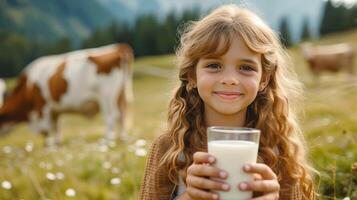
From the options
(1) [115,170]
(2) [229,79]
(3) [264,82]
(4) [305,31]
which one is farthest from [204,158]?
(4) [305,31]

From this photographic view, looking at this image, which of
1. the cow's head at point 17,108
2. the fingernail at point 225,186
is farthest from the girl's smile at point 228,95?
the cow's head at point 17,108

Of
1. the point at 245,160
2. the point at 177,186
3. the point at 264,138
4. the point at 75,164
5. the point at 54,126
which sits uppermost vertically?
the point at 245,160

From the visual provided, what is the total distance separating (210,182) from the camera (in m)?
1.95

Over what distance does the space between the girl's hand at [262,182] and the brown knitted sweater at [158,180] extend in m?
0.52

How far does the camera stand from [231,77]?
7.55ft

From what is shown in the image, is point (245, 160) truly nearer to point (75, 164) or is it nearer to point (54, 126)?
point (75, 164)

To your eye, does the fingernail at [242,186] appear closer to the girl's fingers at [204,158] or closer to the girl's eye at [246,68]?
the girl's fingers at [204,158]

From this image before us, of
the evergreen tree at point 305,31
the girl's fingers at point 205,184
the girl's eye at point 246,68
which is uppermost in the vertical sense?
the girl's eye at point 246,68

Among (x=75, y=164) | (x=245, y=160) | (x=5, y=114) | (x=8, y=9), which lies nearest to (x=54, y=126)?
(x=5, y=114)

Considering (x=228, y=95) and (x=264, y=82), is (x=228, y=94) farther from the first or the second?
(x=264, y=82)

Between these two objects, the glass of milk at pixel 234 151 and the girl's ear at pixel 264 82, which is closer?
the glass of milk at pixel 234 151

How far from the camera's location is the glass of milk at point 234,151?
72.2 inches

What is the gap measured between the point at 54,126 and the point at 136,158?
8107mm

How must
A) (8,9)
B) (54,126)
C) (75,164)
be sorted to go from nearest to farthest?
(75,164)
(54,126)
(8,9)
